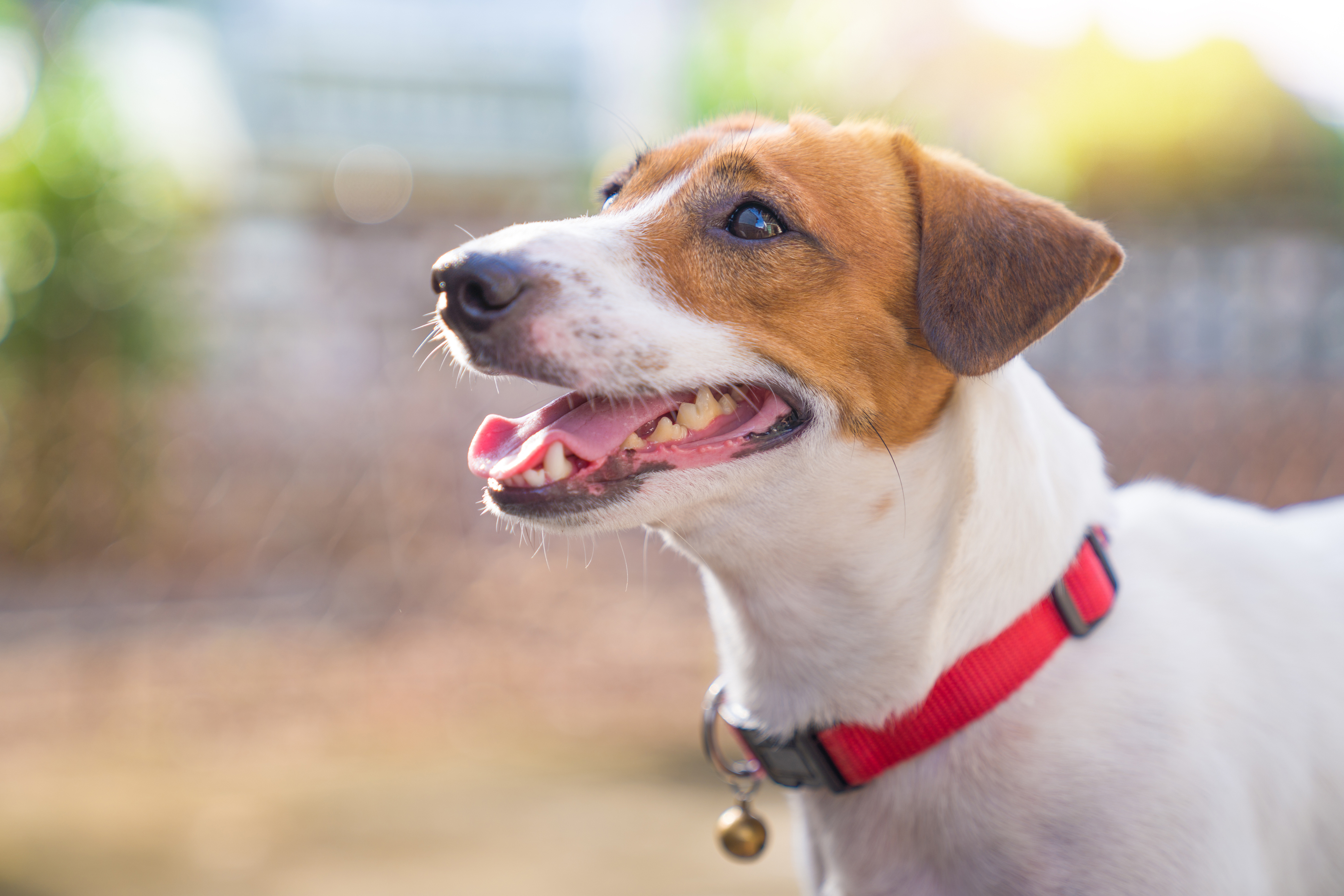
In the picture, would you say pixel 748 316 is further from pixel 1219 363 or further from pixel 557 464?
pixel 1219 363

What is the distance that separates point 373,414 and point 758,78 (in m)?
10.4

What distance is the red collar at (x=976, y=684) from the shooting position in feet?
5.83

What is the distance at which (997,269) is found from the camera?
1.87m

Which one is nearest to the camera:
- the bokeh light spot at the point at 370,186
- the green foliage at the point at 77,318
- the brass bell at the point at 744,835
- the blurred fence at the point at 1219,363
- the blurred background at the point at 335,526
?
the brass bell at the point at 744,835

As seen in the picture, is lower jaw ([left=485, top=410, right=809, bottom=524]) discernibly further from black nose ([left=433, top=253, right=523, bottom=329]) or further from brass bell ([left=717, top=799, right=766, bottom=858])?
brass bell ([left=717, top=799, right=766, bottom=858])

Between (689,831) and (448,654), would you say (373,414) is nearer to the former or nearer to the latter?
(448,654)

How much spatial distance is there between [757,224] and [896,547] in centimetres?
68

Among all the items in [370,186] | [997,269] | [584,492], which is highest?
[997,269]

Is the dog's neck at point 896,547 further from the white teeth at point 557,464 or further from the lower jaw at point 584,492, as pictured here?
the white teeth at point 557,464

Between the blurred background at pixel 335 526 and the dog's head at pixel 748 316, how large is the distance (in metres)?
0.32

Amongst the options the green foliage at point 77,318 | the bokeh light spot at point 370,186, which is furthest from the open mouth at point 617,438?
the bokeh light spot at point 370,186

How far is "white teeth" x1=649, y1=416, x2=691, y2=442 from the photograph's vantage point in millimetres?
1849

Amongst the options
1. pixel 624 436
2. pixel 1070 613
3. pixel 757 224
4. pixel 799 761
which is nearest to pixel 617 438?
pixel 624 436

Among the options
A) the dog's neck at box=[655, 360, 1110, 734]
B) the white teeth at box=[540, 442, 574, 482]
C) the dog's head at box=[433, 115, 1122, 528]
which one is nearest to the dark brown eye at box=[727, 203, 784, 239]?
the dog's head at box=[433, 115, 1122, 528]
